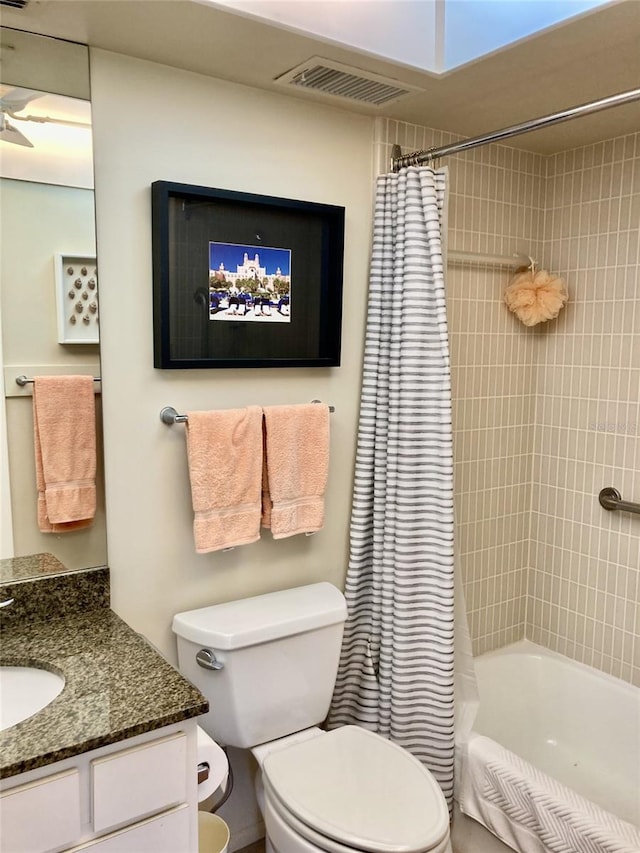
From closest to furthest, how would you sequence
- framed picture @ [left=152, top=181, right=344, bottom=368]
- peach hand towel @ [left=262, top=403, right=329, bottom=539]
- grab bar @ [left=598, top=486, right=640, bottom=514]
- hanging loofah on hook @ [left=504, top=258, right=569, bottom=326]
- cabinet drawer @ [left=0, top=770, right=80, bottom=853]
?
cabinet drawer @ [left=0, top=770, right=80, bottom=853]
framed picture @ [left=152, top=181, right=344, bottom=368]
peach hand towel @ [left=262, top=403, right=329, bottom=539]
grab bar @ [left=598, top=486, right=640, bottom=514]
hanging loofah on hook @ [left=504, top=258, right=569, bottom=326]

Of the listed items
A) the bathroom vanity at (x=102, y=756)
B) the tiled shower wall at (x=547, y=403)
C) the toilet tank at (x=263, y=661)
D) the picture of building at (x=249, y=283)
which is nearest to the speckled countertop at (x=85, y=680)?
the bathroom vanity at (x=102, y=756)

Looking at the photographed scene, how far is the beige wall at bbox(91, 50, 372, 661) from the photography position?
1.73m

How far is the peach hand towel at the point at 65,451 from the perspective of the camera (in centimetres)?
166

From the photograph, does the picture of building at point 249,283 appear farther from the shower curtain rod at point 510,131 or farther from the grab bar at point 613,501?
the grab bar at point 613,501

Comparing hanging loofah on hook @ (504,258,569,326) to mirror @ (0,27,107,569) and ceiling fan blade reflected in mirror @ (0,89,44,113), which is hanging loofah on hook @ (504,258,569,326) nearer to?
mirror @ (0,27,107,569)

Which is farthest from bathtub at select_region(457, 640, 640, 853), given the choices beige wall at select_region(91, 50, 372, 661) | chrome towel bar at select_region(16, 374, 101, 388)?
chrome towel bar at select_region(16, 374, 101, 388)

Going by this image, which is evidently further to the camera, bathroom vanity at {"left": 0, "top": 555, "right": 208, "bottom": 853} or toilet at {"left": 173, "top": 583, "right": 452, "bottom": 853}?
toilet at {"left": 173, "top": 583, "right": 452, "bottom": 853}

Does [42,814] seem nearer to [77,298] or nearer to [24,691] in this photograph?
[24,691]

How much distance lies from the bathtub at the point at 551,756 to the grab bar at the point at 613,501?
2.00 feet

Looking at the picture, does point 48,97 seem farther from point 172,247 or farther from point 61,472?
point 61,472

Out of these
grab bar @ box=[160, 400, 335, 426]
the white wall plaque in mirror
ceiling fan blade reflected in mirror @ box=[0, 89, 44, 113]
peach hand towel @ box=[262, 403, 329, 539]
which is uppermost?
ceiling fan blade reflected in mirror @ box=[0, 89, 44, 113]

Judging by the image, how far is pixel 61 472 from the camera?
1.70 m

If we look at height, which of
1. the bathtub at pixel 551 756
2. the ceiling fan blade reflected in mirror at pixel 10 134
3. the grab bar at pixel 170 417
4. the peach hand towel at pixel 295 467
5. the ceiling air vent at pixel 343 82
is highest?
the ceiling air vent at pixel 343 82

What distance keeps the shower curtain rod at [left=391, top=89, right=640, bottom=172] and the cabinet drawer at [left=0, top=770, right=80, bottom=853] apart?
1.74 meters
